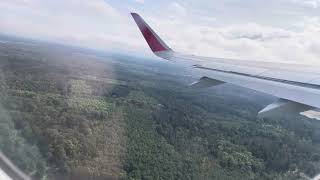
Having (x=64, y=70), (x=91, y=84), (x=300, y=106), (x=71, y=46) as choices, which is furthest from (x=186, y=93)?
(x=300, y=106)

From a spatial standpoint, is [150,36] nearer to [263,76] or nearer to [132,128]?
[132,128]

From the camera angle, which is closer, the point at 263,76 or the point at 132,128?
the point at 263,76

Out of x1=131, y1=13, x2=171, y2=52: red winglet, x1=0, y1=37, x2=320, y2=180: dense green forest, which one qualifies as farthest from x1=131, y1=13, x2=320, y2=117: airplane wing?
x1=0, y1=37, x2=320, y2=180: dense green forest

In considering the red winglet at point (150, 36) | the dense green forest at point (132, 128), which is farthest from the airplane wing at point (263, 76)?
the dense green forest at point (132, 128)

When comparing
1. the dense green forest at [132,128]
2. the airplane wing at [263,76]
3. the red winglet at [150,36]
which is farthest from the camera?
the red winglet at [150,36]

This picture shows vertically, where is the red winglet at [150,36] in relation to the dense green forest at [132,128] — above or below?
above

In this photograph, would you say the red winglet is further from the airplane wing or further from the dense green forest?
the dense green forest

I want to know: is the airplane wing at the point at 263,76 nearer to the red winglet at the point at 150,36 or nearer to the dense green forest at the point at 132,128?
the red winglet at the point at 150,36

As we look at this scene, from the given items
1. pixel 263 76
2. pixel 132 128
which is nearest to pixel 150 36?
pixel 132 128
